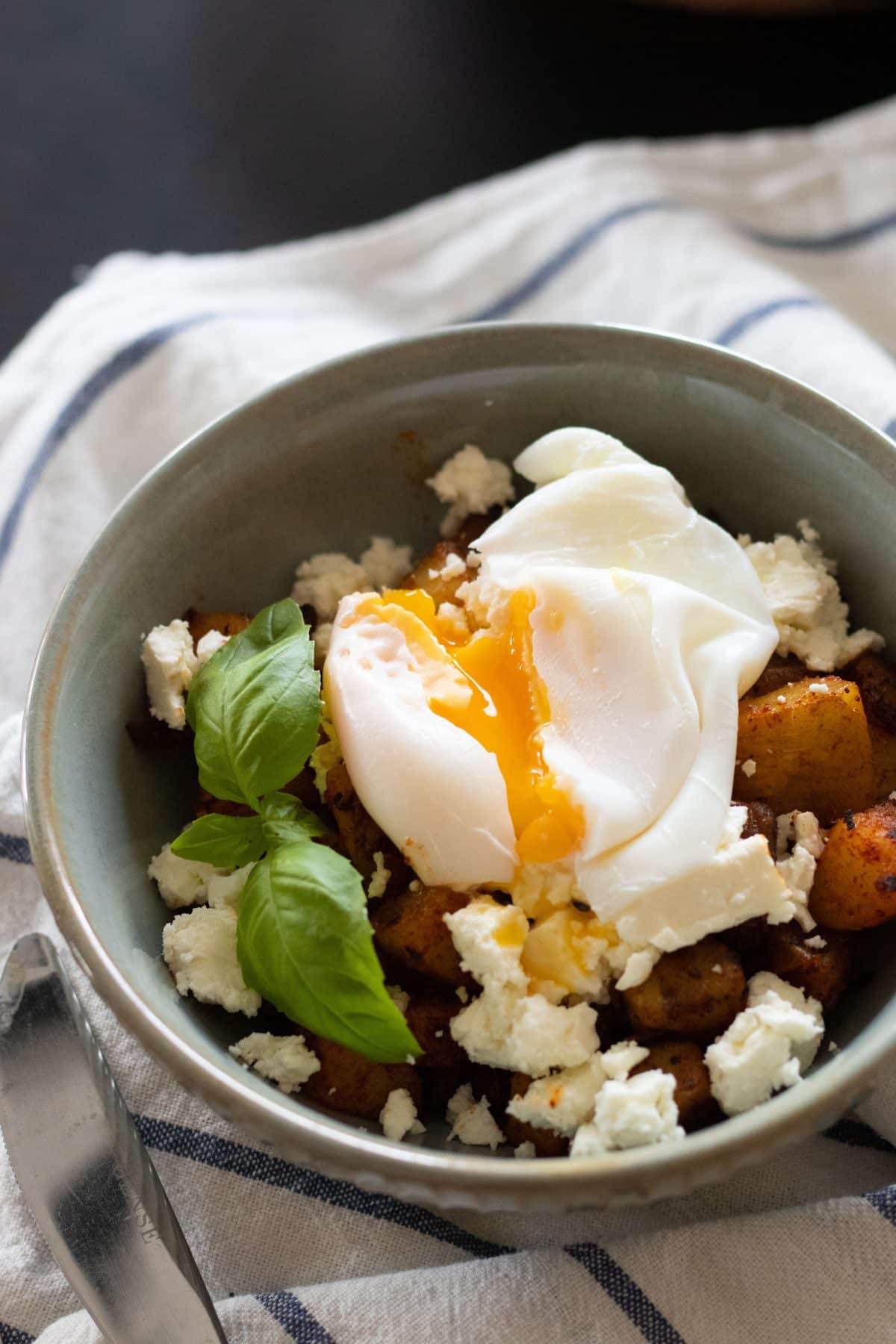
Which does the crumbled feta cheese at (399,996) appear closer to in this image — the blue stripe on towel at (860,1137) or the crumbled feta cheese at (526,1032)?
the crumbled feta cheese at (526,1032)

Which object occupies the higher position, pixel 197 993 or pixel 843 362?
pixel 843 362

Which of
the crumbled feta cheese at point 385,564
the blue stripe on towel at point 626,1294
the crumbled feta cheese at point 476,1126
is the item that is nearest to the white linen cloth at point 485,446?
the blue stripe on towel at point 626,1294

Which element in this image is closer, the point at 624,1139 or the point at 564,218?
the point at 624,1139

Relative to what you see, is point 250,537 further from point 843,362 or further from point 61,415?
point 843,362

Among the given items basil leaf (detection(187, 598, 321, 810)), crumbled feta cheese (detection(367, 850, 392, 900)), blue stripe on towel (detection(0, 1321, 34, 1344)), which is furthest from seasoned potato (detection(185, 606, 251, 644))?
blue stripe on towel (detection(0, 1321, 34, 1344))

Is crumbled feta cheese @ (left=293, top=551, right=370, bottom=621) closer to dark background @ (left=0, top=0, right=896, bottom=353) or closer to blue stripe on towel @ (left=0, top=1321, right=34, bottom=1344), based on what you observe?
blue stripe on towel @ (left=0, top=1321, right=34, bottom=1344)

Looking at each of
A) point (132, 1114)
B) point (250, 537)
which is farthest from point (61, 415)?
point (132, 1114)
